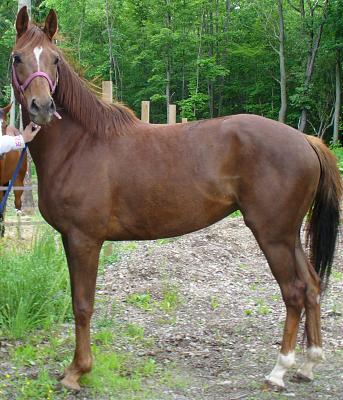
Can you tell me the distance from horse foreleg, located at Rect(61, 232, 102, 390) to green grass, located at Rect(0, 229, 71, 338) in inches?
34.2

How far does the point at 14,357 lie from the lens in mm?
3896

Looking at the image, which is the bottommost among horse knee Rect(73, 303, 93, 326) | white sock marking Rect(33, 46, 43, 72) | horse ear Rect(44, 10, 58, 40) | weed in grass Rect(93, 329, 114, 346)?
weed in grass Rect(93, 329, 114, 346)

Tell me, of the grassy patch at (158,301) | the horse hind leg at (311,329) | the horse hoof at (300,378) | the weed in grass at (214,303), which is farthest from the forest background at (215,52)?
the horse hoof at (300,378)

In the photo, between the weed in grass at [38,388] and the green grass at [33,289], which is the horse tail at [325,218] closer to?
the weed in grass at [38,388]

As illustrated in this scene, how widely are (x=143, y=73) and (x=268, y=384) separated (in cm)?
3172

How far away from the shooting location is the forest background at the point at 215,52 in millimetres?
29812

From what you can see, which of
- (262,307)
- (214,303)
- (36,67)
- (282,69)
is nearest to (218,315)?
(214,303)

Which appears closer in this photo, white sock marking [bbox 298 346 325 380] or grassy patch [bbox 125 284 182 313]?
white sock marking [bbox 298 346 325 380]

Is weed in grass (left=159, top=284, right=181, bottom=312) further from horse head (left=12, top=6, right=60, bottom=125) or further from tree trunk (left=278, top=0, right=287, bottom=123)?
tree trunk (left=278, top=0, right=287, bottom=123)

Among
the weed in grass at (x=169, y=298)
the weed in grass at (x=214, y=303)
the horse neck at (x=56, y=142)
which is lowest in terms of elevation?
the weed in grass at (x=214, y=303)

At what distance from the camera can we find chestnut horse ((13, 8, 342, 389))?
137 inches

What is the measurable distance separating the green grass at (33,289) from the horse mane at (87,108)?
61.6 inches

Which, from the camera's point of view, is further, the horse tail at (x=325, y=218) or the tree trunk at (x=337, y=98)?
the tree trunk at (x=337, y=98)

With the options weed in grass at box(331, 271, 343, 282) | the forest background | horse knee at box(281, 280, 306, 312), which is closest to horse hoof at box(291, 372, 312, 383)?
horse knee at box(281, 280, 306, 312)
